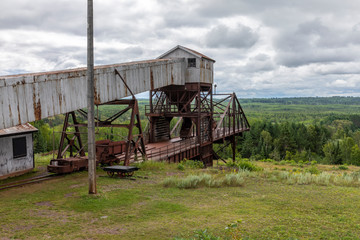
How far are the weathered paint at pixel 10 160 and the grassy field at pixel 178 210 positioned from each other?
347 cm

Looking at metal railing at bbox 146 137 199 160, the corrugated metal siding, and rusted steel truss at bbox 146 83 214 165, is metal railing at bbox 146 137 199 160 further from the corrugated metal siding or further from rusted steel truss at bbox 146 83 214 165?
the corrugated metal siding

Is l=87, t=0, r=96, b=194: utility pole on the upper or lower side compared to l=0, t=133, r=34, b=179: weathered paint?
upper

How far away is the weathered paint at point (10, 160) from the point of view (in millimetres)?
17234

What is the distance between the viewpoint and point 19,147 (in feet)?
60.2

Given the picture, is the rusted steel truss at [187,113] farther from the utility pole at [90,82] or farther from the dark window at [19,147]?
the utility pole at [90,82]

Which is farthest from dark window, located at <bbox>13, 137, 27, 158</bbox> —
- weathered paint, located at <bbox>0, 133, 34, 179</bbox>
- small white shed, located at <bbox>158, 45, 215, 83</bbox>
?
Result: small white shed, located at <bbox>158, 45, 215, 83</bbox>

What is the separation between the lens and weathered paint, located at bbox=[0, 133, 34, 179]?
17.2 m

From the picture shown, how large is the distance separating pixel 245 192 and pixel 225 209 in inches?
124

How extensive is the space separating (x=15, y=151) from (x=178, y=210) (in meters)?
11.7

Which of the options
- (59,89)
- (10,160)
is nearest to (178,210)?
(59,89)

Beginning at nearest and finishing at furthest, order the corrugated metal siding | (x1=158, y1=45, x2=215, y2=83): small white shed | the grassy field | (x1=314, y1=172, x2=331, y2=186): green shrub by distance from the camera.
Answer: the grassy field, the corrugated metal siding, (x1=314, y1=172, x2=331, y2=186): green shrub, (x1=158, y1=45, x2=215, y2=83): small white shed

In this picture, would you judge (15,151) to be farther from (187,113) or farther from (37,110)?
(187,113)

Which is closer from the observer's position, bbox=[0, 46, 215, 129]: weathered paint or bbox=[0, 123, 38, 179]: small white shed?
bbox=[0, 46, 215, 129]: weathered paint

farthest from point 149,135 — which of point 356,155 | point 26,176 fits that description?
point 356,155
